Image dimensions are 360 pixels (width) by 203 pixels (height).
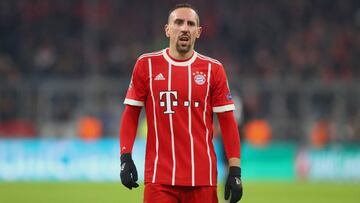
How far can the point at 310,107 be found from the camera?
22469 mm

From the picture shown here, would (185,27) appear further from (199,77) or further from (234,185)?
(234,185)

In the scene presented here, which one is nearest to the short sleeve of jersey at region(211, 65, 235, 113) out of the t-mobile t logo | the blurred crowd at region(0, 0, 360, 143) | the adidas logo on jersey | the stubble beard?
the t-mobile t logo

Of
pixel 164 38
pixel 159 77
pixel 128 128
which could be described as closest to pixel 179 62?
pixel 159 77

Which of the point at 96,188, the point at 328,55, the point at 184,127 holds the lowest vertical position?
the point at 96,188

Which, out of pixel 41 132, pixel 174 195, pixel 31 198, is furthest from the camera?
pixel 41 132

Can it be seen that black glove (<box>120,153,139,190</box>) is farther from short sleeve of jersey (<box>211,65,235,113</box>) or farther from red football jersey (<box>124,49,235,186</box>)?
short sleeve of jersey (<box>211,65,235,113</box>)

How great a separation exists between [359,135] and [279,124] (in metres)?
2.25

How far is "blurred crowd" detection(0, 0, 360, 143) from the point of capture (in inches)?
992

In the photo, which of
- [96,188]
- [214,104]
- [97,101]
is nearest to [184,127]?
[214,104]

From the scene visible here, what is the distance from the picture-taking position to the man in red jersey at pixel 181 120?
6512mm

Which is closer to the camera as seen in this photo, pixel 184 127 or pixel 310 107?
pixel 184 127

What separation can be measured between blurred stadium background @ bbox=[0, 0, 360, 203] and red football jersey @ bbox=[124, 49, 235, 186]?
879cm

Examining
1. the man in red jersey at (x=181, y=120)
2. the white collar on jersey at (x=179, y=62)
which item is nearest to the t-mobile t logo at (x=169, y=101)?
the man in red jersey at (x=181, y=120)

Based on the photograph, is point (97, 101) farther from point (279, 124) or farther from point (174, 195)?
point (174, 195)
